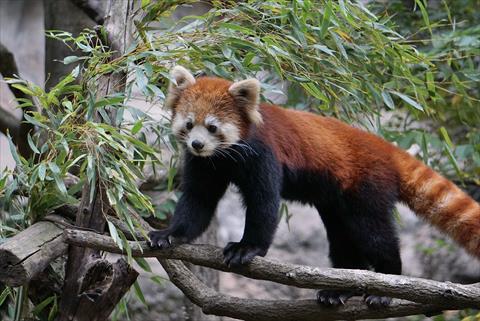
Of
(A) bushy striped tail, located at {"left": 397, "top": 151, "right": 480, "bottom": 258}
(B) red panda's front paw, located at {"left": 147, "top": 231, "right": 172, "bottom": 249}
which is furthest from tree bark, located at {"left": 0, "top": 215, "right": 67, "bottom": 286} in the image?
(A) bushy striped tail, located at {"left": 397, "top": 151, "right": 480, "bottom": 258}

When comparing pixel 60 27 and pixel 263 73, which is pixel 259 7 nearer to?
pixel 263 73

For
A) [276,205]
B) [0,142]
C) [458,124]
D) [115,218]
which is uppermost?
[276,205]

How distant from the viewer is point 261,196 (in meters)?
3.46

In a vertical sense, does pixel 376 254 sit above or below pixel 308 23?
below

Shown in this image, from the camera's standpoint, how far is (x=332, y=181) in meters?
3.71

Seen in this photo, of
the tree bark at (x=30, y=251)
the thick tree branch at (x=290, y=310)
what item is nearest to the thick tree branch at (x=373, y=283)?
the thick tree branch at (x=290, y=310)

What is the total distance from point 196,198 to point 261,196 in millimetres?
361

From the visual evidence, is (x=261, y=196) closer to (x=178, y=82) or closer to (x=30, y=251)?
(x=178, y=82)

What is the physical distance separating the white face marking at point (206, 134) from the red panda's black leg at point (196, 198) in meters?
0.19

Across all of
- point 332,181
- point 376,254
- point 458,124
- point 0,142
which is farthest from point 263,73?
point 0,142

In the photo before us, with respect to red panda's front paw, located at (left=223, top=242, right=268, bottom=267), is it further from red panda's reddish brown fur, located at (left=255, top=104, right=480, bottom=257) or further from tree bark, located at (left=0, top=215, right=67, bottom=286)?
tree bark, located at (left=0, top=215, right=67, bottom=286)

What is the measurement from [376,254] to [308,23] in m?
1.22

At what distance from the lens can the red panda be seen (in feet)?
11.4

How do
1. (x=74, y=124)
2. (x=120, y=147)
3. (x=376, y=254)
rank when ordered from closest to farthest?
(x=120, y=147) < (x=74, y=124) < (x=376, y=254)
